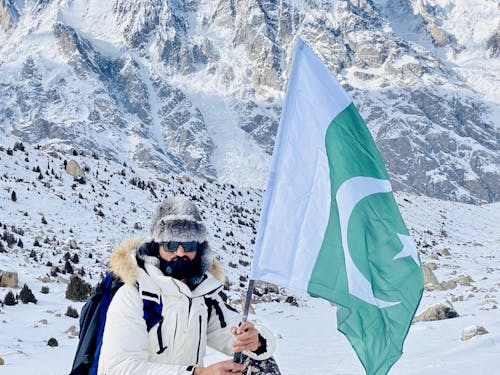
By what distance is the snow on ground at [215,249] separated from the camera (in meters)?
7.34

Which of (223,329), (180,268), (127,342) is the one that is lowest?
(223,329)

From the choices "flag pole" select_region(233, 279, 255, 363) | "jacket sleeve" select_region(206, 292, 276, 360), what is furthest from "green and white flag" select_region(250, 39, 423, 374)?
"jacket sleeve" select_region(206, 292, 276, 360)

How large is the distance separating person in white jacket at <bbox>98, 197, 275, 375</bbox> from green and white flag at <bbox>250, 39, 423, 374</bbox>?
529mm

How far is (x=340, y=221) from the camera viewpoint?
13.2 feet

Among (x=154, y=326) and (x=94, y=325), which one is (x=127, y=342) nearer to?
(x=154, y=326)

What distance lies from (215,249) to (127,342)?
1704cm

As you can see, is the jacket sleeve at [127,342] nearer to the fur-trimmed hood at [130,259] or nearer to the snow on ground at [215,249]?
the fur-trimmed hood at [130,259]

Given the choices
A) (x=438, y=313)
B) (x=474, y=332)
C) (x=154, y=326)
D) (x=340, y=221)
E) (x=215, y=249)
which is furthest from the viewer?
(x=215, y=249)

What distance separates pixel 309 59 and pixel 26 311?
7707 mm

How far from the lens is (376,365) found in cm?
401

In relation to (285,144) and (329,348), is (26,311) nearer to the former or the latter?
(329,348)

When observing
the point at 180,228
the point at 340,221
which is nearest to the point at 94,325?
the point at 180,228

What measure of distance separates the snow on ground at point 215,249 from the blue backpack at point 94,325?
343 cm

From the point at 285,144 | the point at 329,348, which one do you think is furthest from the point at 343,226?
the point at 329,348
